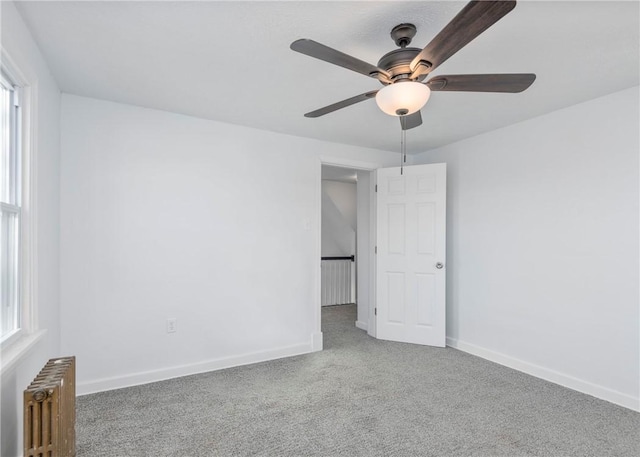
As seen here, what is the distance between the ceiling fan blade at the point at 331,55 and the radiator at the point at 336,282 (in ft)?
15.0

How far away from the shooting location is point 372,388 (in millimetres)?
2770

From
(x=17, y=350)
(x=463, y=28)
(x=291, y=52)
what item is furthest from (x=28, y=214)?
(x=463, y=28)

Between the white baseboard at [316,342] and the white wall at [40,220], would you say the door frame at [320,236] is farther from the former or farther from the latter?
the white wall at [40,220]

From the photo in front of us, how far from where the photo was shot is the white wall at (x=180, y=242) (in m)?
2.70

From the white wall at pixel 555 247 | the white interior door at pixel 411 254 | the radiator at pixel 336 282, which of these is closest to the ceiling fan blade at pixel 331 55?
the white wall at pixel 555 247

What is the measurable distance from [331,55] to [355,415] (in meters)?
2.15

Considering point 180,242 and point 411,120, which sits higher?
point 411,120

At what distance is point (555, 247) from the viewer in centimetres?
297

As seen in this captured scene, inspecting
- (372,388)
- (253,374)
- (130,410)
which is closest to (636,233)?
(372,388)

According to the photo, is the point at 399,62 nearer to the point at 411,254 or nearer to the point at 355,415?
the point at 355,415

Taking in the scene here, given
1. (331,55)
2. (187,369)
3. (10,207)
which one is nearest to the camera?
(331,55)

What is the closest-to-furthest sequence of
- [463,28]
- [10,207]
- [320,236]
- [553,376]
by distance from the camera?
[463,28], [10,207], [553,376], [320,236]

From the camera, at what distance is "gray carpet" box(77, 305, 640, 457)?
78.8 inches

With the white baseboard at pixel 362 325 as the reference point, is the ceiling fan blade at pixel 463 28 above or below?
above
